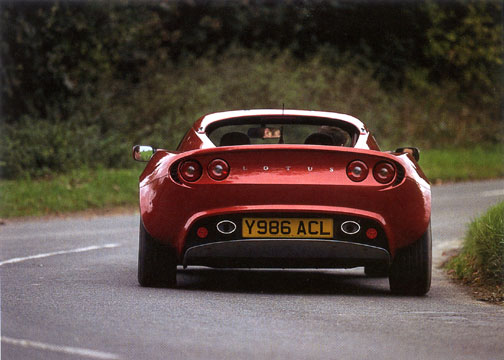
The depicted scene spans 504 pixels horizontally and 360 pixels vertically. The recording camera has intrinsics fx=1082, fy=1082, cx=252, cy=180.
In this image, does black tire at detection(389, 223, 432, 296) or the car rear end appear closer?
the car rear end

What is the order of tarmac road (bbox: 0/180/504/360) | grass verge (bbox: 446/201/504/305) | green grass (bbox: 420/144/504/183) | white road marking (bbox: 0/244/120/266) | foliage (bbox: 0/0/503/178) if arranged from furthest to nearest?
green grass (bbox: 420/144/504/183)
foliage (bbox: 0/0/503/178)
white road marking (bbox: 0/244/120/266)
grass verge (bbox: 446/201/504/305)
tarmac road (bbox: 0/180/504/360)

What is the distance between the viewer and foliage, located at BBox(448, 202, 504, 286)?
8.71 m

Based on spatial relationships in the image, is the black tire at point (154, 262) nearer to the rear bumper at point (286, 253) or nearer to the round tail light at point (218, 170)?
the rear bumper at point (286, 253)

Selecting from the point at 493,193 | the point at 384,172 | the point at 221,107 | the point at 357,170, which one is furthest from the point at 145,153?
the point at 221,107

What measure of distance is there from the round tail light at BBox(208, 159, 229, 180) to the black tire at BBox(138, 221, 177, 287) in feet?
2.12

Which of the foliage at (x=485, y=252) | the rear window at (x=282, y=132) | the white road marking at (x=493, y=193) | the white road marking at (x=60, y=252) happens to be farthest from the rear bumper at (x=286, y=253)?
the white road marking at (x=493, y=193)

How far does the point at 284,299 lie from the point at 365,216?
2.58 ft

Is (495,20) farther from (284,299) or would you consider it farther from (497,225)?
(284,299)

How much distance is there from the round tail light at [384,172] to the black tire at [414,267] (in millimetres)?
485

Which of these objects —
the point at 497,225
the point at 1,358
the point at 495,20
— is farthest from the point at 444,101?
the point at 1,358

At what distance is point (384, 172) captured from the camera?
7453mm

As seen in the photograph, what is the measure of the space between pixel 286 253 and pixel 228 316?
991mm

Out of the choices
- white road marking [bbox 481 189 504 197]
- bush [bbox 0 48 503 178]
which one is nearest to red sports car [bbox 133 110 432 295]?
bush [bbox 0 48 503 178]

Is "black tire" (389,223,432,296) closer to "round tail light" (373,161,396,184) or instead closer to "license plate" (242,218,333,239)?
"round tail light" (373,161,396,184)
